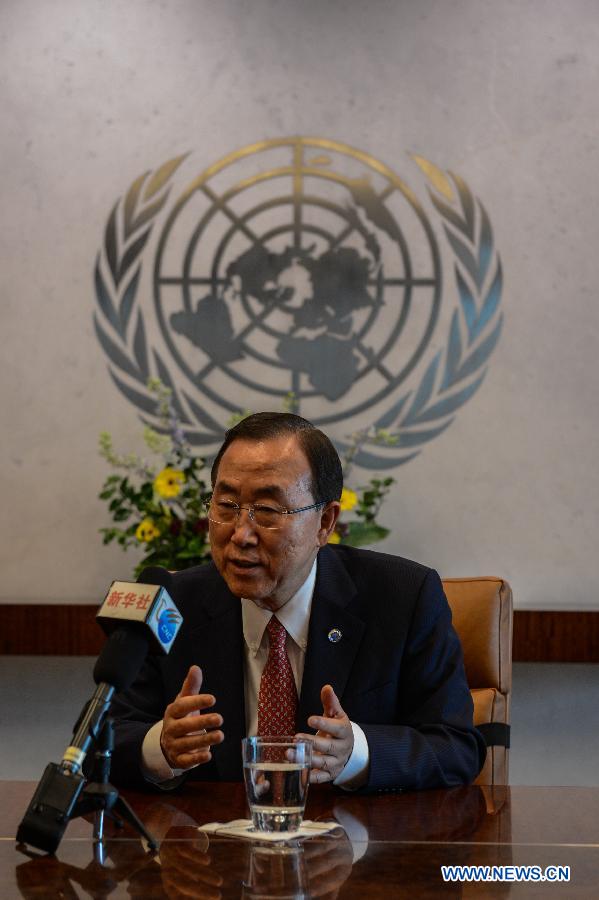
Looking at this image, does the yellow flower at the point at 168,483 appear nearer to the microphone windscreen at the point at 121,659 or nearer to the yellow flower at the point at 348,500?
the yellow flower at the point at 348,500

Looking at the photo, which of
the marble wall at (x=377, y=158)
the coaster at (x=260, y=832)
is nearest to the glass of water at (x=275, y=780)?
the coaster at (x=260, y=832)

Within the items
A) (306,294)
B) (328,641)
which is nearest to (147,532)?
(306,294)

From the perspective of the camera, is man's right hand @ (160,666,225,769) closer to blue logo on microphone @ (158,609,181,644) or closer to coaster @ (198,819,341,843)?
coaster @ (198,819,341,843)

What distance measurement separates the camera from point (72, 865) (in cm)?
146

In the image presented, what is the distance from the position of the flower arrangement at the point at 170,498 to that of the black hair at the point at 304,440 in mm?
1137

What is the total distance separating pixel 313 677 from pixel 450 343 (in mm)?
1925

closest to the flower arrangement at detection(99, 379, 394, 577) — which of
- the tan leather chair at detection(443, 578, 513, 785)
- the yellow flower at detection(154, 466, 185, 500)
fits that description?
the yellow flower at detection(154, 466, 185, 500)

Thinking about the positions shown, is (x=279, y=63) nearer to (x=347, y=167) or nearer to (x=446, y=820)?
(x=347, y=167)

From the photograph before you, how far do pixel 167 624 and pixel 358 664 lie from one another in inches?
34.8

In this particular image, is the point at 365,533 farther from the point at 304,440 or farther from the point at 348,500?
the point at 304,440

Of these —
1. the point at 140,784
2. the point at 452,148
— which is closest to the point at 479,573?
the point at 452,148

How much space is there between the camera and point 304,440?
2.30m

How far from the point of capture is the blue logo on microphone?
4.73ft

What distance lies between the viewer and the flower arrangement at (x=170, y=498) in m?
3.50
